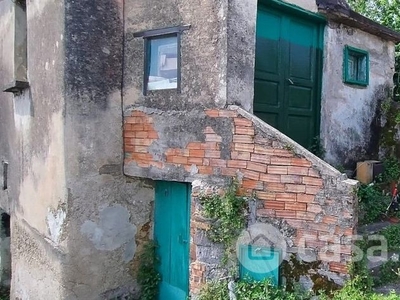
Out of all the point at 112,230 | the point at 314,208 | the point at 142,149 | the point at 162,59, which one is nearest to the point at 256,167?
the point at 314,208

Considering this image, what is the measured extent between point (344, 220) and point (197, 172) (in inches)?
71.8

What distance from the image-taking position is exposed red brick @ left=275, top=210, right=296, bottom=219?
4.37 meters

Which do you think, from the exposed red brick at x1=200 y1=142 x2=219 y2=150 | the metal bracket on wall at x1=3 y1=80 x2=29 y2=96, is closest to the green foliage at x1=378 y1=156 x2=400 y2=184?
the exposed red brick at x1=200 y1=142 x2=219 y2=150

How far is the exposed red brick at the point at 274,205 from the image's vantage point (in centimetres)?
443

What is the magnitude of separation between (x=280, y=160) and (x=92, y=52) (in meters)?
2.95

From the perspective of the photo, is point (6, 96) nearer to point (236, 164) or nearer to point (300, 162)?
point (236, 164)

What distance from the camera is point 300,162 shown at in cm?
430

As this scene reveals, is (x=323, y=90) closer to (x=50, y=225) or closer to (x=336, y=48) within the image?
(x=336, y=48)

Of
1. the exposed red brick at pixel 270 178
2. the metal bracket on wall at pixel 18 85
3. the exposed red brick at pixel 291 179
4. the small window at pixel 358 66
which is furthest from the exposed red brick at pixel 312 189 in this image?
the metal bracket on wall at pixel 18 85

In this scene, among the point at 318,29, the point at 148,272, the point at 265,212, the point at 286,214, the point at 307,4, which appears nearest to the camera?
the point at 286,214

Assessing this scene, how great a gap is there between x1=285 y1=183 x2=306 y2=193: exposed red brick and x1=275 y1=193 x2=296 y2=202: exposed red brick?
1.9 inches

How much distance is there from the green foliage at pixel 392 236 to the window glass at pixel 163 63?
338 cm

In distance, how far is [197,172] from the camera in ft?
16.9

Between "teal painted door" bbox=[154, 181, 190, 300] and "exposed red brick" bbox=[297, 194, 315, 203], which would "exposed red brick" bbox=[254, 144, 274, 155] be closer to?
"exposed red brick" bbox=[297, 194, 315, 203]
